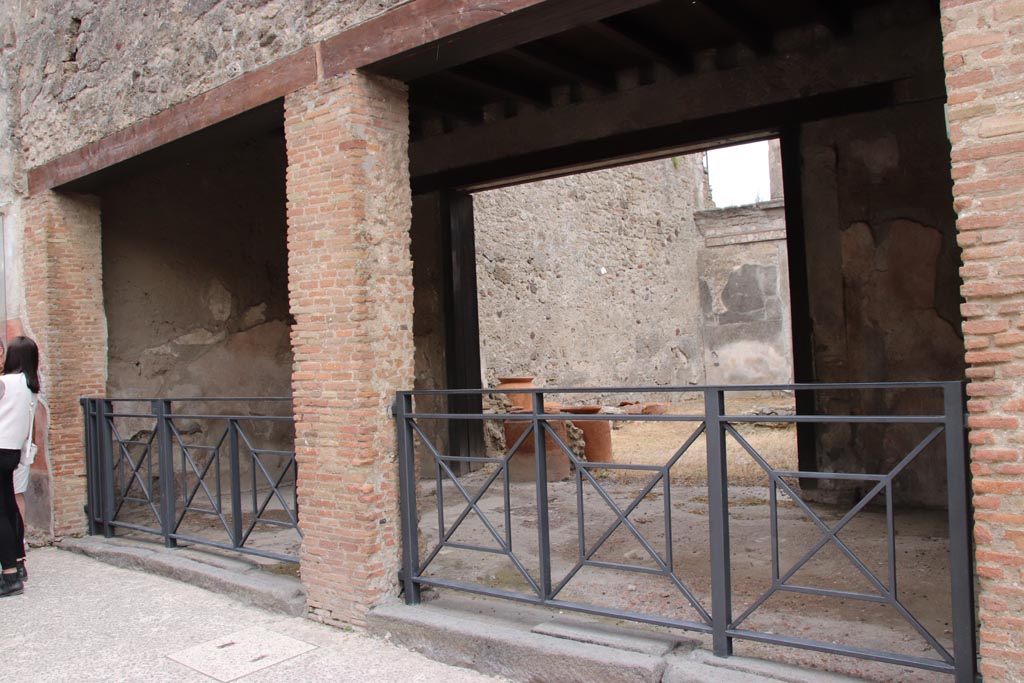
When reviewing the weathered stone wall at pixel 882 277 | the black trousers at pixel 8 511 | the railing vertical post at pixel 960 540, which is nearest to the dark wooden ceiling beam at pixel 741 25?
the weathered stone wall at pixel 882 277

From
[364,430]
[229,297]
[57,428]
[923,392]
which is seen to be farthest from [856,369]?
[57,428]

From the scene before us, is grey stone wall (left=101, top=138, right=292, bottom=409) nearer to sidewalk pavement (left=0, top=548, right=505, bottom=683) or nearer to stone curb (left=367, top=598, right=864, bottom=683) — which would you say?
sidewalk pavement (left=0, top=548, right=505, bottom=683)

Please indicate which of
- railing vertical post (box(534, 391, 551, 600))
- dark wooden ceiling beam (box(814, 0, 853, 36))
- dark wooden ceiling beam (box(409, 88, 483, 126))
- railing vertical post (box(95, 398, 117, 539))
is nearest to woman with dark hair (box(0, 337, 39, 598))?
railing vertical post (box(95, 398, 117, 539))

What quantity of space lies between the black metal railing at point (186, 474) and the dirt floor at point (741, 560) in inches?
45.4

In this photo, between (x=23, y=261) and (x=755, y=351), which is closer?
(x=23, y=261)

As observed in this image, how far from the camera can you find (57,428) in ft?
20.6

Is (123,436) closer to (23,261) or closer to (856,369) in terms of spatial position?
(23,261)

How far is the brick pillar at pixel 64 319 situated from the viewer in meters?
6.28

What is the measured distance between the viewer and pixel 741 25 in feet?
17.7

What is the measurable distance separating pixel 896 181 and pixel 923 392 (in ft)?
4.89

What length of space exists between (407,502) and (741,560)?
200 centimetres

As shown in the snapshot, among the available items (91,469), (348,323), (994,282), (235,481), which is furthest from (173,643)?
(994,282)

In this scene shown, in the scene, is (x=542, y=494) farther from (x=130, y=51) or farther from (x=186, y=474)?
(x=186, y=474)

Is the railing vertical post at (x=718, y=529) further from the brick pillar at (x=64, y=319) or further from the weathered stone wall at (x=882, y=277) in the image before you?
the brick pillar at (x=64, y=319)
